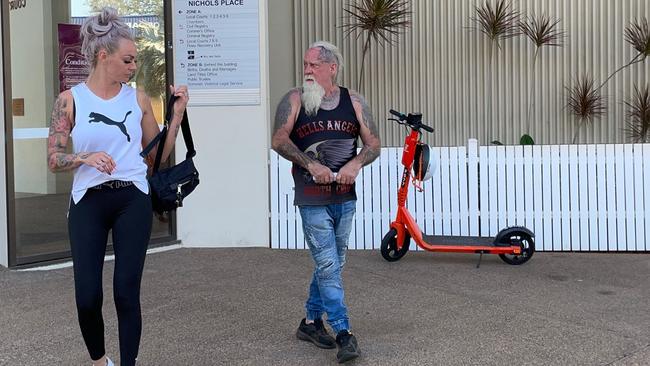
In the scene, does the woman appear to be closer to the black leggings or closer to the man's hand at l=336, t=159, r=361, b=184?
the black leggings

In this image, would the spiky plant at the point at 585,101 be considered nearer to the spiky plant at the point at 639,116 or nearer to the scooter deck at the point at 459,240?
the spiky plant at the point at 639,116

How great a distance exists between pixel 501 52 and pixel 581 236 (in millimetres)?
3489

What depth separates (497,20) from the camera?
9695mm

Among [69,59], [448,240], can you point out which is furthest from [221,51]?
[448,240]

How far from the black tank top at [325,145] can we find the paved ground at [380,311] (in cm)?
92

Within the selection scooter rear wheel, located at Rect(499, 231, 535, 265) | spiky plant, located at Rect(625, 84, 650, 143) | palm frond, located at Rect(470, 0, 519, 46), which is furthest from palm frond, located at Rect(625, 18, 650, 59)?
scooter rear wheel, located at Rect(499, 231, 535, 265)

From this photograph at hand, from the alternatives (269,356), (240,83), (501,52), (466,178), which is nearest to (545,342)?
(269,356)

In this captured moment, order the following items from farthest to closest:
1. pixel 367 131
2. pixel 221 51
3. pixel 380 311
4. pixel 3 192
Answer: pixel 221 51 < pixel 3 192 < pixel 380 311 < pixel 367 131

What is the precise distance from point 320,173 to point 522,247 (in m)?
3.34

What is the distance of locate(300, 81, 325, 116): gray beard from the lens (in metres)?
4.24

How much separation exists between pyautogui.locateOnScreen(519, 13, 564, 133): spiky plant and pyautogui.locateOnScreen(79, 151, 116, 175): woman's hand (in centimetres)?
750

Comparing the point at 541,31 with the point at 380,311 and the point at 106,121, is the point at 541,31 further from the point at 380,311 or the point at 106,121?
the point at 106,121

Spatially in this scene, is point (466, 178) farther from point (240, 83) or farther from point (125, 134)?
A: point (125, 134)

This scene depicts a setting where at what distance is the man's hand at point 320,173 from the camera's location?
4.14 m
